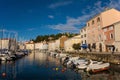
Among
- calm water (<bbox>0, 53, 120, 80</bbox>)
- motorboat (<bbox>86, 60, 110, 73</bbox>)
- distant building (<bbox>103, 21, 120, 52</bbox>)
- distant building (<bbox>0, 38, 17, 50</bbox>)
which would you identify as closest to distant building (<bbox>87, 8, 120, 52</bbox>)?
distant building (<bbox>103, 21, 120, 52</bbox>)

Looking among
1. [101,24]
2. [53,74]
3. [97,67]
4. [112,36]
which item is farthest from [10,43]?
[97,67]

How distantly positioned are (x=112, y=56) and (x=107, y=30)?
18842 mm

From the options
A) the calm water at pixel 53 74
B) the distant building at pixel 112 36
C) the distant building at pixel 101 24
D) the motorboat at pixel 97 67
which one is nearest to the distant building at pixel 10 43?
the distant building at pixel 101 24

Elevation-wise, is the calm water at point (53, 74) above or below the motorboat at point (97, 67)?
below

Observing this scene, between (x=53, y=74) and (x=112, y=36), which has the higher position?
(x=112, y=36)

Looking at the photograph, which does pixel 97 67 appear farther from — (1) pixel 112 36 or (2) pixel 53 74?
(1) pixel 112 36

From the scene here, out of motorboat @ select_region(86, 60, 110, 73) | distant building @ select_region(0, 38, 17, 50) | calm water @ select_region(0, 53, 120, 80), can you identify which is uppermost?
distant building @ select_region(0, 38, 17, 50)

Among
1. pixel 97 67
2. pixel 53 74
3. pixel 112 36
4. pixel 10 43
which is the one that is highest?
pixel 10 43

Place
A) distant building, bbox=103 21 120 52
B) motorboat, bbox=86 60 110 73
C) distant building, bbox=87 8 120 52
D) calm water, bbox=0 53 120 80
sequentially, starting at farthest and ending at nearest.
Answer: distant building, bbox=87 8 120 52, distant building, bbox=103 21 120 52, motorboat, bbox=86 60 110 73, calm water, bbox=0 53 120 80

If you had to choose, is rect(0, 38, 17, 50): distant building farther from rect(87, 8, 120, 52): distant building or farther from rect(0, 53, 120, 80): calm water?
rect(0, 53, 120, 80): calm water

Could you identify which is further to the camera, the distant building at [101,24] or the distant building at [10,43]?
the distant building at [10,43]

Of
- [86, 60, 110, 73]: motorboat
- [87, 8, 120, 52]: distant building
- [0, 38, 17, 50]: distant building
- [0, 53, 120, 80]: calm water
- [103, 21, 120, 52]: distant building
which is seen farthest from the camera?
[0, 38, 17, 50]: distant building

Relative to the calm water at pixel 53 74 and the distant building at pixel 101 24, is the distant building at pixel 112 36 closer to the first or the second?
the distant building at pixel 101 24

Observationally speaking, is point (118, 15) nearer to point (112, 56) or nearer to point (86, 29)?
point (86, 29)
